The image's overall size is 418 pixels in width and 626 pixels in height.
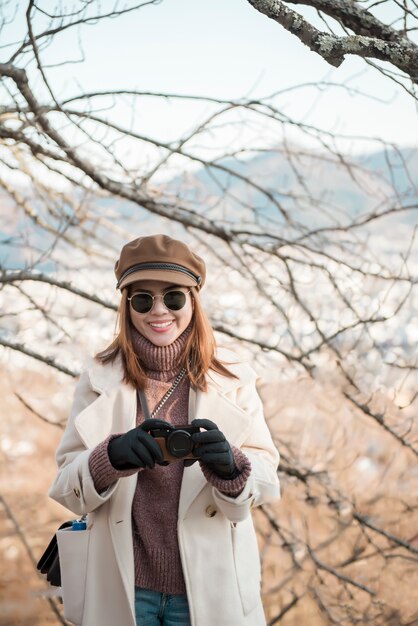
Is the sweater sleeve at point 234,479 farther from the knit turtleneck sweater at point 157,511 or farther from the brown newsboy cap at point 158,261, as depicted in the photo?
the brown newsboy cap at point 158,261

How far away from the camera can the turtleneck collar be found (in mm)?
1636

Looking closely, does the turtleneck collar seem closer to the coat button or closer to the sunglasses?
the sunglasses

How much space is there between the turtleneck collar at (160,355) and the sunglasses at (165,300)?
6 centimetres

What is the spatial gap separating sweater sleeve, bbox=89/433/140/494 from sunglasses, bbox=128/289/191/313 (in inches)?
11.5

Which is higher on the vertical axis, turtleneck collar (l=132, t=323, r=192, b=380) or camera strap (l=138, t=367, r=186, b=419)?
turtleneck collar (l=132, t=323, r=192, b=380)

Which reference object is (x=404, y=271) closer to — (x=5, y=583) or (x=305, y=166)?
(x=305, y=166)

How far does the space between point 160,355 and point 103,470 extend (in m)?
0.28

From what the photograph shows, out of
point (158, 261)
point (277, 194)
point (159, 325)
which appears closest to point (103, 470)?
point (159, 325)

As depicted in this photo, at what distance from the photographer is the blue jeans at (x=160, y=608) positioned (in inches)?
59.7

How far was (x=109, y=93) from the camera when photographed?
9.67 ft

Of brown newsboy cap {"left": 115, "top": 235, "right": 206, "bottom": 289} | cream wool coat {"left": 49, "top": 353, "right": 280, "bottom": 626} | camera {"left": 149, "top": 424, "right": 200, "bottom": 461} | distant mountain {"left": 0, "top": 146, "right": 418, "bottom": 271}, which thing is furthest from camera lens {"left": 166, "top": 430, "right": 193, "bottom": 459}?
distant mountain {"left": 0, "top": 146, "right": 418, "bottom": 271}

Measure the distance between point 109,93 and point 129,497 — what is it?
1808mm

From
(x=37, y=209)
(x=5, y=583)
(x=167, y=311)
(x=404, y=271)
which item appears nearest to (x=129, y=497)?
(x=167, y=311)

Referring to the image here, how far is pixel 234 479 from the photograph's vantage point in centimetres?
145
